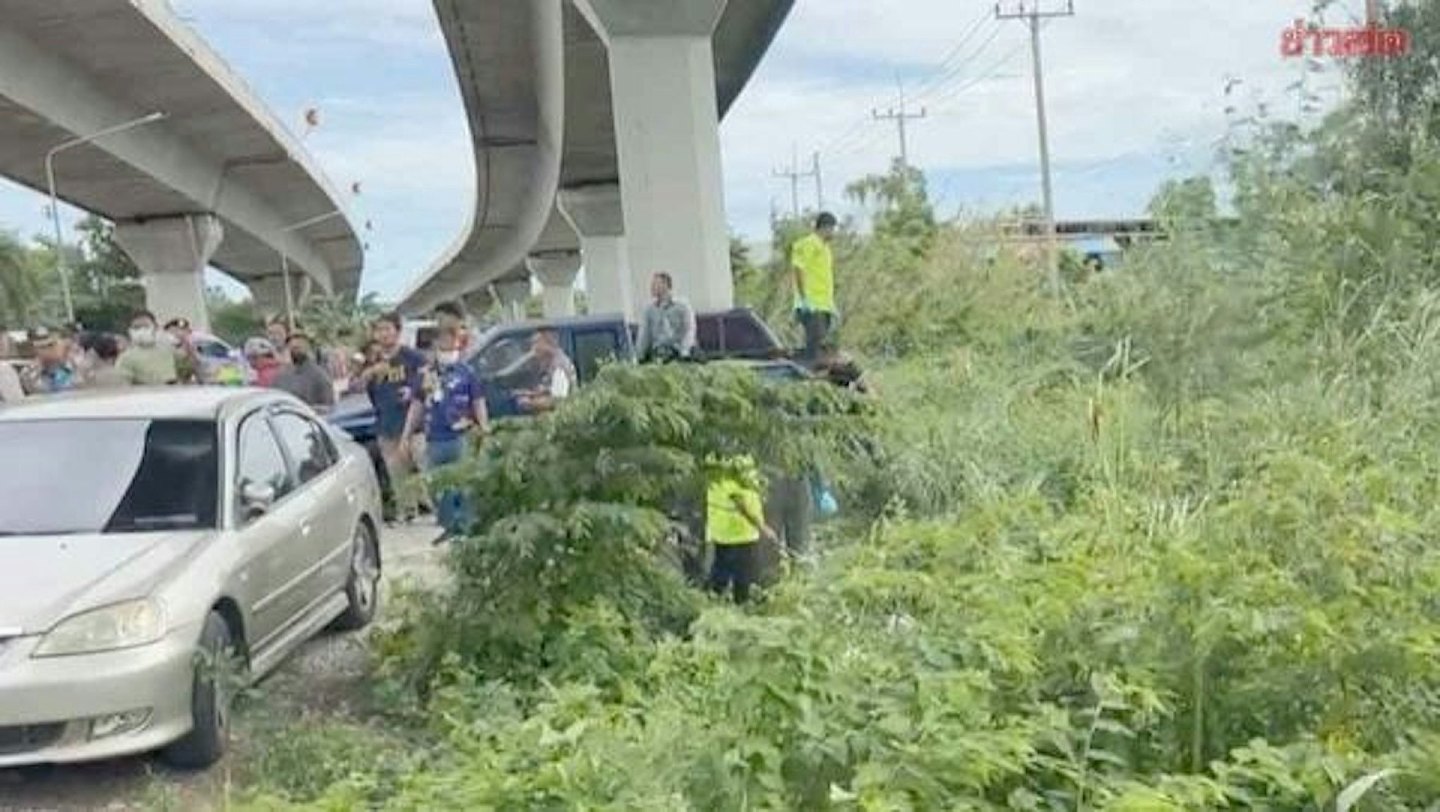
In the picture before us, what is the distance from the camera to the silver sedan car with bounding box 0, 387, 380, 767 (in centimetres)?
505

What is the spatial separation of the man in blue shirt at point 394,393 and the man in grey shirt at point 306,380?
73cm

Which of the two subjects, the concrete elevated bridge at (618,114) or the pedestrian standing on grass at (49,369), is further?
the concrete elevated bridge at (618,114)

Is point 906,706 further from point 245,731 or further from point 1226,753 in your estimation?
point 245,731

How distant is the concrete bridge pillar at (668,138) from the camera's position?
17.2 metres

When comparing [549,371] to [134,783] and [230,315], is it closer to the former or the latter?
[134,783]

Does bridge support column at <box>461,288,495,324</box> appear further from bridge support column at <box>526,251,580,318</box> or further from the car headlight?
the car headlight

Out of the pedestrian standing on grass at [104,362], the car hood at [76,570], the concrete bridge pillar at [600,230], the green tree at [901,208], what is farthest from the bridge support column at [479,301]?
the car hood at [76,570]

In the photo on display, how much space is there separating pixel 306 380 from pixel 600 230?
27312mm

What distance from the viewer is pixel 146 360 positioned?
1198cm

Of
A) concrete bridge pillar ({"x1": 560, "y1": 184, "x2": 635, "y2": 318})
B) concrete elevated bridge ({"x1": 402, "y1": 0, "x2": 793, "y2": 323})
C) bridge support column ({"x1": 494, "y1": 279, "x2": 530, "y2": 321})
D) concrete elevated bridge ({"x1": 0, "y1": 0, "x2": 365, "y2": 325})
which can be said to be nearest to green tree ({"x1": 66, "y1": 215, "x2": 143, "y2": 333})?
bridge support column ({"x1": 494, "y1": 279, "x2": 530, "y2": 321})

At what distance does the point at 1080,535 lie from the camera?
4777 mm

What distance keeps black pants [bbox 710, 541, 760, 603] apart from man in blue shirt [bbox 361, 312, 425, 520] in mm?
5374

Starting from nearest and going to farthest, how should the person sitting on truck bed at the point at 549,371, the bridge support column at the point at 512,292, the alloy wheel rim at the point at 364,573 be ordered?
the alloy wheel rim at the point at 364,573
the person sitting on truck bed at the point at 549,371
the bridge support column at the point at 512,292

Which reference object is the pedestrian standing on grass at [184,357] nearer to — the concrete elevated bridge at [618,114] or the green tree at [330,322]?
the concrete elevated bridge at [618,114]
